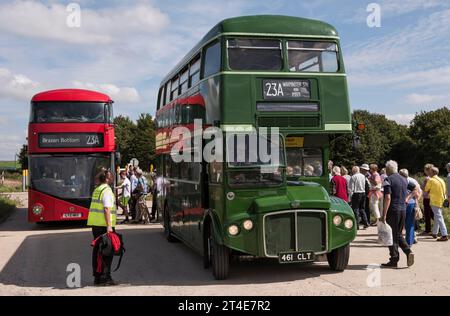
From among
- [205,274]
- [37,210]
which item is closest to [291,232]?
[205,274]

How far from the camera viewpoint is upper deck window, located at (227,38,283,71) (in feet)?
29.6

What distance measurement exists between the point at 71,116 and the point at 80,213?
3.17 meters

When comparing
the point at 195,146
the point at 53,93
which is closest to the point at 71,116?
the point at 53,93

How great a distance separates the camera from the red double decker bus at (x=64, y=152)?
17344mm

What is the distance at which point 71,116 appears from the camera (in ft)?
57.4

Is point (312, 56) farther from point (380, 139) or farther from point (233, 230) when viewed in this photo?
point (380, 139)

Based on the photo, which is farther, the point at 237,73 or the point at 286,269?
the point at 286,269

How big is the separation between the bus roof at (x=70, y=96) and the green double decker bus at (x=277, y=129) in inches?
338

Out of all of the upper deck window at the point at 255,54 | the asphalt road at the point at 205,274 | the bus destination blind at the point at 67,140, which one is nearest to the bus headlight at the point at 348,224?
the asphalt road at the point at 205,274

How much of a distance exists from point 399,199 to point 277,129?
2587mm

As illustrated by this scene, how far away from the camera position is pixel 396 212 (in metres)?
9.54

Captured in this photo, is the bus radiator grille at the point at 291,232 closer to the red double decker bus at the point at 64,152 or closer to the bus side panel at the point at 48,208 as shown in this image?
the red double decker bus at the point at 64,152

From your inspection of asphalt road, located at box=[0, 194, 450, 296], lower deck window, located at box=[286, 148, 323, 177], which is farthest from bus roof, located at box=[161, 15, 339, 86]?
asphalt road, located at box=[0, 194, 450, 296]
